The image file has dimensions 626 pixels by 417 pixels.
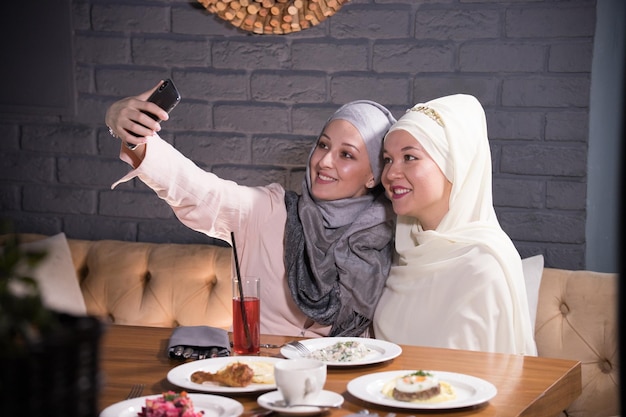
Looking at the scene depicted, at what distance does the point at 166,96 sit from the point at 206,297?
3.12 ft

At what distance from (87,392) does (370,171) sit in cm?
193

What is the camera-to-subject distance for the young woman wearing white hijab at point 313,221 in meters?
2.35

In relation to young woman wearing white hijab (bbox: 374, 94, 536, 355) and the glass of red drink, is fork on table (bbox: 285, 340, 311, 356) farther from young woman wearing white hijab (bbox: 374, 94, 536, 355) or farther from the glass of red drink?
young woman wearing white hijab (bbox: 374, 94, 536, 355)

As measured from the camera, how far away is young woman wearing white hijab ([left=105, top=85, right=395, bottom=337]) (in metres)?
2.35

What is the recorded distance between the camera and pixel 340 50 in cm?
292

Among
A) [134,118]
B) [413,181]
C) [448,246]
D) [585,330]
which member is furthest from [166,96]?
[585,330]

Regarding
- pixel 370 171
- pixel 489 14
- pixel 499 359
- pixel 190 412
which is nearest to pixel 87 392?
pixel 190 412

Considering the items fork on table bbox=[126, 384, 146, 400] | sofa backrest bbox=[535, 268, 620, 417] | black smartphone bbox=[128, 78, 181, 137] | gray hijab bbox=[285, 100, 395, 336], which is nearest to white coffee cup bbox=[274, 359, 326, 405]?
fork on table bbox=[126, 384, 146, 400]

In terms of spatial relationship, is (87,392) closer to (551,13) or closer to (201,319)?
(201,319)

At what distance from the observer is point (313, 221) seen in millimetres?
2449

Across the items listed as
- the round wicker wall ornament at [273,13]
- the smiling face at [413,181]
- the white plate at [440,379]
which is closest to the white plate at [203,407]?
the white plate at [440,379]

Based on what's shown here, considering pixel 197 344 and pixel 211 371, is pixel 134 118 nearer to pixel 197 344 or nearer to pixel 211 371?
pixel 197 344

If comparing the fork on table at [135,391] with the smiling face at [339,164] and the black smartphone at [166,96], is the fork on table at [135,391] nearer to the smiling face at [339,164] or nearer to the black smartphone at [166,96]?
the black smartphone at [166,96]

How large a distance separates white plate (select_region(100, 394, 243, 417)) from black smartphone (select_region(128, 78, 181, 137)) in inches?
32.9
